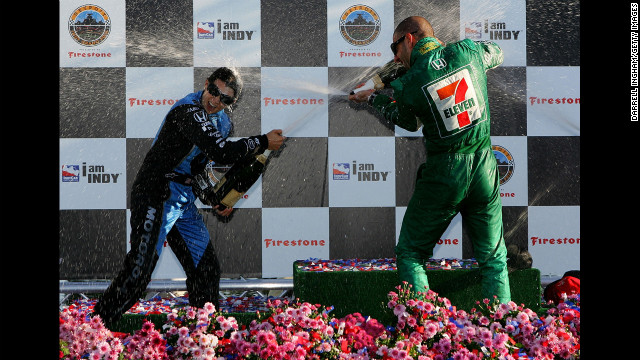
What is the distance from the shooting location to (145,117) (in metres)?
3.50

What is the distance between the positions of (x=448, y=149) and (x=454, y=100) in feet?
0.70

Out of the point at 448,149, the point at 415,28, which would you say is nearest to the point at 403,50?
the point at 415,28

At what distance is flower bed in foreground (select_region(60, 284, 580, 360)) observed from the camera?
2.09 metres

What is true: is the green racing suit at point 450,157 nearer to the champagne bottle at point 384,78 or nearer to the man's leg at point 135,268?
the champagne bottle at point 384,78

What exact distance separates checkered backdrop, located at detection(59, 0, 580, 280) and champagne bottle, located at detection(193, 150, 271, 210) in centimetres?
45

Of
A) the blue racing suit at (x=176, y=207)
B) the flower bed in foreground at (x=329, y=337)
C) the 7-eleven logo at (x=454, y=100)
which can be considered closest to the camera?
the flower bed in foreground at (x=329, y=337)

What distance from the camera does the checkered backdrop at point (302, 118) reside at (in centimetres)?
347

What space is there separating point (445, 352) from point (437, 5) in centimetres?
210

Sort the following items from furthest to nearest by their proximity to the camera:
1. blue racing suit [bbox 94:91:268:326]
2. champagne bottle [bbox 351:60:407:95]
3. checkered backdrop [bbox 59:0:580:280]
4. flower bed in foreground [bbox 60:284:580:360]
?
checkered backdrop [bbox 59:0:580:280] → champagne bottle [bbox 351:60:407:95] → blue racing suit [bbox 94:91:268:326] → flower bed in foreground [bbox 60:284:580:360]

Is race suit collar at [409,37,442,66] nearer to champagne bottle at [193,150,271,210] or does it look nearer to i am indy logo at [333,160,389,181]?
champagne bottle at [193,150,271,210]

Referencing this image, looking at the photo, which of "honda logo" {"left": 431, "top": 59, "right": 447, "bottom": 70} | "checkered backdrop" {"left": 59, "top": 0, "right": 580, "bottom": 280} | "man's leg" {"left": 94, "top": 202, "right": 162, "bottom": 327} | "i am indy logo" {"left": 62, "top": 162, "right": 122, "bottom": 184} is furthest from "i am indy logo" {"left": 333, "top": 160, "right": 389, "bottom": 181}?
"i am indy logo" {"left": 62, "top": 162, "right": 122, "bottom": 184}

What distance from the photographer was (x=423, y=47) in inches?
105

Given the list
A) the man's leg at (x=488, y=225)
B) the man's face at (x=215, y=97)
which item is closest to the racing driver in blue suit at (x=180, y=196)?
the man's face at (x=215, y=97)

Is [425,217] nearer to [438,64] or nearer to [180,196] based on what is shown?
[438,64]
